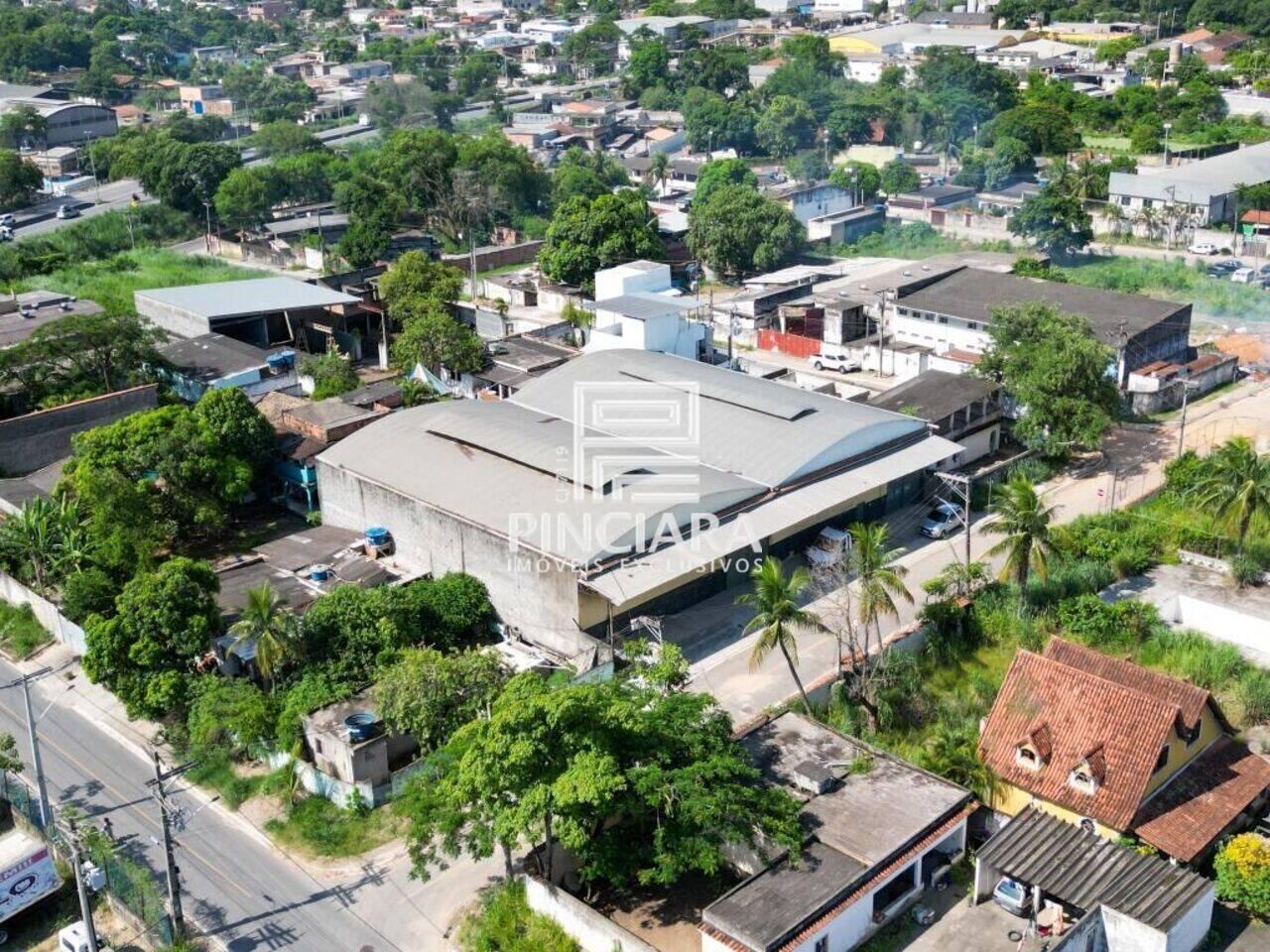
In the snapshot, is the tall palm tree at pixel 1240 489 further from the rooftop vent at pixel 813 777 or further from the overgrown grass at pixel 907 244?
the overgrown grass at pixel 907 244

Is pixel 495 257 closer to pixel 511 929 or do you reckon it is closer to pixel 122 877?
pixel 122 877

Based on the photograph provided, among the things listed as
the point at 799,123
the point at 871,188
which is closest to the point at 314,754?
the point at 871,188

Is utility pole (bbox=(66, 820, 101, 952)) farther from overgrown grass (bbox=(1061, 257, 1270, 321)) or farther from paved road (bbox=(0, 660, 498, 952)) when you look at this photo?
overgrown grass (bbox=(1061, 257, 1270, 321))

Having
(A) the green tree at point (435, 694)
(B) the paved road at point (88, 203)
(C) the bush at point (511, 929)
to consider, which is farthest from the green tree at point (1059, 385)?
(B) the paved road at point (88, 203)

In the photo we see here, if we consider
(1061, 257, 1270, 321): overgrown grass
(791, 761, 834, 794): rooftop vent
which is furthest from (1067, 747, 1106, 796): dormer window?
(1061, 257, 1270, 321): overgrown grass

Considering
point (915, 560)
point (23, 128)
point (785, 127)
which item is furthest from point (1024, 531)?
point (23, 128)

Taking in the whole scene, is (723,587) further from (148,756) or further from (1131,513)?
(148,756)
